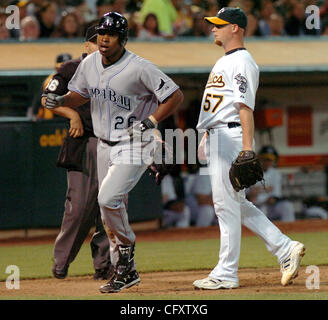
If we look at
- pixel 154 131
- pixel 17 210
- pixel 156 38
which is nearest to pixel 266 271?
pixel 154 131

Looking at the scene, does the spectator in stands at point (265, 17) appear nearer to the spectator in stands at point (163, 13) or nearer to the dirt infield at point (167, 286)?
the spectator in stands at point (163, 13)

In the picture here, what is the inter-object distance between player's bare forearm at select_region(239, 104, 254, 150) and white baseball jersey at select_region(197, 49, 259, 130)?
0.05 meters

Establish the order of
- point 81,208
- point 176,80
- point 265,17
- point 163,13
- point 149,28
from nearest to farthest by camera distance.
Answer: point 81,208, point 176,80, point 149,28, point 163,13, point 265,17

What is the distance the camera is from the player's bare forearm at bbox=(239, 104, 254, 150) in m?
5.81

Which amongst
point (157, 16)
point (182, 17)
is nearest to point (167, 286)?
point (157, 16)

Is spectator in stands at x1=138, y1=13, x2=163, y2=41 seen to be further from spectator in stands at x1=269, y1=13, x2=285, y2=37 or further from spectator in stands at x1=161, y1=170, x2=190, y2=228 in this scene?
spectator in stands at x1=161, y1=170, x2=190, y2=228

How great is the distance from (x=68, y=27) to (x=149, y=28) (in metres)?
1.32

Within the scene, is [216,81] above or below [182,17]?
below

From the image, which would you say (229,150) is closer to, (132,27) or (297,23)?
(132,27)

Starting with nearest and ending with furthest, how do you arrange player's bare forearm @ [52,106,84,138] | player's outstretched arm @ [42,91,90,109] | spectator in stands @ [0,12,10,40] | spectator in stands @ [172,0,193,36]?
player's outstretched arm @ [42,91,90,109], player's bare forearm @ [52,106,84,138], spectator in stands @ [0,12,10,40], spectator in stands @ [172,0,193,36]

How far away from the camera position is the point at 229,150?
19.7ft

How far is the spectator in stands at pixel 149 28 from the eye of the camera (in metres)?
13.0

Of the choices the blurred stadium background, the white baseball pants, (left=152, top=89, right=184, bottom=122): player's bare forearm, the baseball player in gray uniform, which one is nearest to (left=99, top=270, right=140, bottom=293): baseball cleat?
the baseball player in gray uniform

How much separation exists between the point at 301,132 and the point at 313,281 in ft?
25.5
